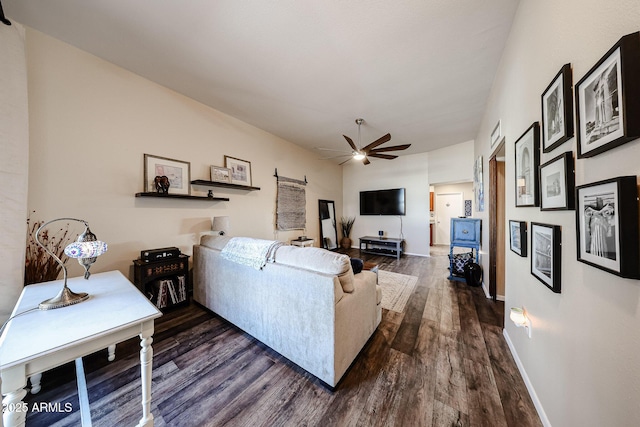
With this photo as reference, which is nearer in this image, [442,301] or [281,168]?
[442,301]

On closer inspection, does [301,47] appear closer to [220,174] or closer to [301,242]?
[220,174]

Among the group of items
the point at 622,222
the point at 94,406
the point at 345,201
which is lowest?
the point at 94,406

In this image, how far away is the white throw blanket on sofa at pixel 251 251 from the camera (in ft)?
6.00

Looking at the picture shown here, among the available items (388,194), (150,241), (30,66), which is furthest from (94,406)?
(388,194)

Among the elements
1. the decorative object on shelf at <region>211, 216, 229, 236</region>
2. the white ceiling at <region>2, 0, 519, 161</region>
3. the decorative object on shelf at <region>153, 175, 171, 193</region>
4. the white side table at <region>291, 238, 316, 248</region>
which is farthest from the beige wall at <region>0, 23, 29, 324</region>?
the white side table at <region>291, 238, 316, 248</region>

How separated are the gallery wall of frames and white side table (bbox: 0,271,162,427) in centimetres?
198

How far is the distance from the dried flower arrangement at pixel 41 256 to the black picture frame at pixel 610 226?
3.70 metres

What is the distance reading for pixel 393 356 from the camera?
1801mm

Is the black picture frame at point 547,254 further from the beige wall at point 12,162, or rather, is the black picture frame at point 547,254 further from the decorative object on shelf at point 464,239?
the beige wall at point 12,162

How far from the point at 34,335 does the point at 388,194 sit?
19.6ft

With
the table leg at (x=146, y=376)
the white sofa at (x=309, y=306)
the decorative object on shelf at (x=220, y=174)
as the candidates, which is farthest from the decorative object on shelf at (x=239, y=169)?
the table leg at (x=146, y=376)

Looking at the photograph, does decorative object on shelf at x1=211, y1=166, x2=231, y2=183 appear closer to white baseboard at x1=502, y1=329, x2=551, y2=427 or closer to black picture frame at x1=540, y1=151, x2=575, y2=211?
black picture frame at x1=540, y1=151, x2=575, y2=211

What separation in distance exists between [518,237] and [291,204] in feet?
12.9

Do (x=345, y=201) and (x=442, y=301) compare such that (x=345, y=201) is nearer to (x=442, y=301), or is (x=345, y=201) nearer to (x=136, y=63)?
(x=442, y=301)
